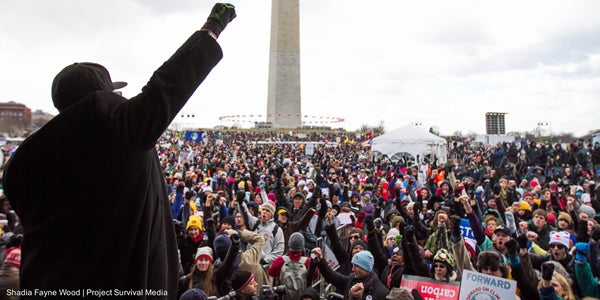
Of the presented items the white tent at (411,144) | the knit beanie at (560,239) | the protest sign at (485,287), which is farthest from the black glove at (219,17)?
the white tent at (411,144)

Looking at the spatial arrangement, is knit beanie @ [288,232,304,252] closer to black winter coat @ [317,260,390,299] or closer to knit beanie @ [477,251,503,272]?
black winter coat @ [317,260,390,299]

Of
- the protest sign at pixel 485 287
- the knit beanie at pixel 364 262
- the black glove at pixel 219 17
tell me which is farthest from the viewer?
the knit beanie at pixel 364 262

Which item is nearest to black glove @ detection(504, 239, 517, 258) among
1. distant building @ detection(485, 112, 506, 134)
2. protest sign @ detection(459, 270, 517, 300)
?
protest sign @ detection(459, 270, 517, 300)

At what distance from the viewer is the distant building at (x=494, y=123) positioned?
122 feet

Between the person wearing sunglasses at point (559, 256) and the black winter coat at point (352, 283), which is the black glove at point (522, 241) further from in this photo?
the black winter coat at point (352, 283)

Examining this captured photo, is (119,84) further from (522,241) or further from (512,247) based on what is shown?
(522,241)

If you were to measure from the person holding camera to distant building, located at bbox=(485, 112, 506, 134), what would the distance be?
3968 cm

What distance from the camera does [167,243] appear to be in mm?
1519

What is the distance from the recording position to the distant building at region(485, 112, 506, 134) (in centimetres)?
3725

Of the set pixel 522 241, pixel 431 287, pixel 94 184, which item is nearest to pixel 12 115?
pixel 431 287

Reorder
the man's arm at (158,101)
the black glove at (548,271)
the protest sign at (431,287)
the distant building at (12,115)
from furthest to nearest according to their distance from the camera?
1. the distant building at (12,115)
2. the protest sign at (431,287)
3. the black glove at (548,271)
4. the man's arm at (158,101)

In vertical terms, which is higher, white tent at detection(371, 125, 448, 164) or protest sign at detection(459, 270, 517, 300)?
white tent at detection(371, 125, 448, 164)

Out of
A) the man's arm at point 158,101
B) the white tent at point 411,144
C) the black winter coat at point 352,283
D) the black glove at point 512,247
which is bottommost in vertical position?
the black winter coat at point 352,283

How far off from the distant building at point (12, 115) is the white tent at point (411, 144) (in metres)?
23.2
